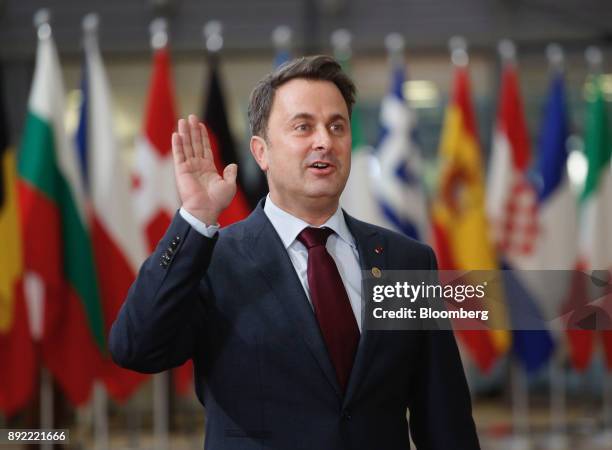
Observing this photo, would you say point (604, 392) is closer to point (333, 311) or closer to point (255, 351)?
point (333, 311)

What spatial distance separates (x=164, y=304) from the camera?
6.03ft

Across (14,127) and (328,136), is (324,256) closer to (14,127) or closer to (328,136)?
(328,136)

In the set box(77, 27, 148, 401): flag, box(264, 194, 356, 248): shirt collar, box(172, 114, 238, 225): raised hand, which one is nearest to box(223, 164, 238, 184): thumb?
box(172, 114, 238, 225): raised hand

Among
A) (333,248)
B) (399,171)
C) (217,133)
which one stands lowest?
(333,248)

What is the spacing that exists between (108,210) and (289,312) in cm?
409

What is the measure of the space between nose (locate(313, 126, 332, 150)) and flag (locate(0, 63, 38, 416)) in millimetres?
3869

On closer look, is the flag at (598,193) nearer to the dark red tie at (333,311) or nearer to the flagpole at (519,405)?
the flagpole at (519,405)

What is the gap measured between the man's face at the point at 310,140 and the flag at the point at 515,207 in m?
4.94

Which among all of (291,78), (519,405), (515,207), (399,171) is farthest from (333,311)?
(519,405)

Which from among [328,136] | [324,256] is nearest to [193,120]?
[328,136]

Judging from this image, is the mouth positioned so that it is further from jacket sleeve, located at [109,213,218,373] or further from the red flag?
the red flag

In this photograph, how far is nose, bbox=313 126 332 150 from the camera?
2.03m

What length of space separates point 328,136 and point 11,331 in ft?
13.0

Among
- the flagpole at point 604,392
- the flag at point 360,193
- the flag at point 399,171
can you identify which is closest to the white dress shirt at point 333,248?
the flag at point 360,193
